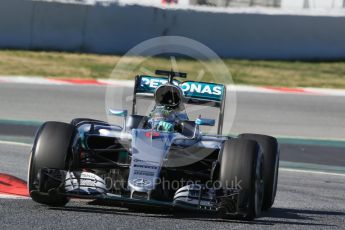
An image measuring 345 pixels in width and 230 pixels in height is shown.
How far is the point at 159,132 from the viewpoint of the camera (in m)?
9.30

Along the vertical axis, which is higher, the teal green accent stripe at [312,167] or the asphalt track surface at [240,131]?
the asphalt track surface at [240,131]

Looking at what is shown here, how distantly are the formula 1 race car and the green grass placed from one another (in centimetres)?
1018

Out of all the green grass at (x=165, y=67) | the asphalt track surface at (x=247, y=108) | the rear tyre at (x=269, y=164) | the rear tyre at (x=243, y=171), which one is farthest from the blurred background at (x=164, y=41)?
the rear tyre at (x=243, y=171)

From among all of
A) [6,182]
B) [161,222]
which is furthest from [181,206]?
[6,182]

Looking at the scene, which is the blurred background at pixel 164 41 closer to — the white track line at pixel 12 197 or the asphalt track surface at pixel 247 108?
the asphalt track surface at pixel 247 108

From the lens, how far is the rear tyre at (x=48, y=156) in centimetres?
866

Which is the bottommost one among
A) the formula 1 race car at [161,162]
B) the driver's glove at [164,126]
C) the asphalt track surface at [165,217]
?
the asphalt track surface at [165,217]

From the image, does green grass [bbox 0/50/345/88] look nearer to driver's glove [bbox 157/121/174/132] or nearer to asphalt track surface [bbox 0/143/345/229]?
asphalt track surface [bbox 0/143/345/229]

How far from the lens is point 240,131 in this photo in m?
15.8

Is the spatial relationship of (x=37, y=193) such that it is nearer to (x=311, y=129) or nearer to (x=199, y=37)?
(x=311, y=129)

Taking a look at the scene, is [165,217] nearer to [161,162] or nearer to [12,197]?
[161,162]

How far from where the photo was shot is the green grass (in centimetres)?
2022

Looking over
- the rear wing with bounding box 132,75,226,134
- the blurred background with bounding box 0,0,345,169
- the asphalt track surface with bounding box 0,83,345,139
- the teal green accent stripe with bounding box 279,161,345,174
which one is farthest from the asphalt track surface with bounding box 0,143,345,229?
the blurred background with bounding box 0,0,345,169

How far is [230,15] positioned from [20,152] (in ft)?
30.0
